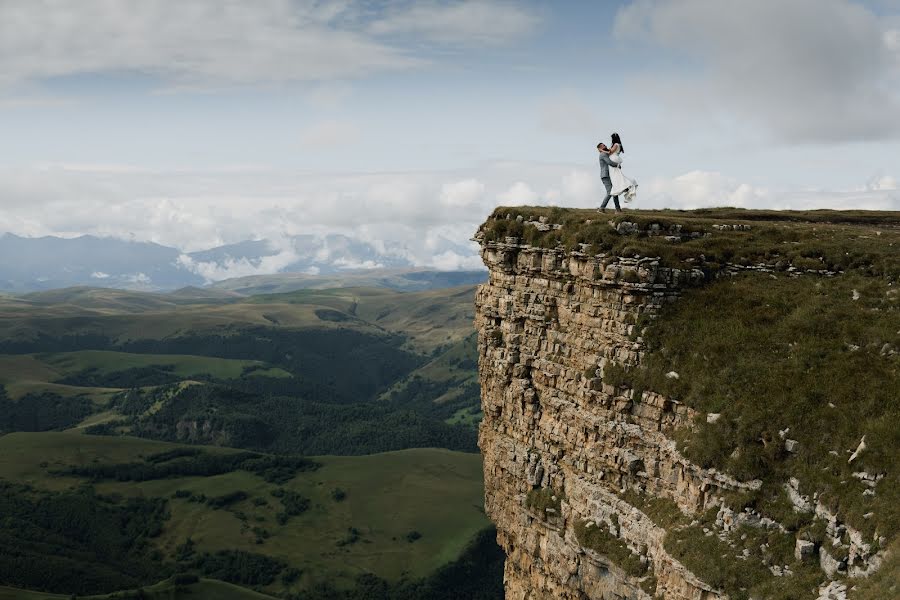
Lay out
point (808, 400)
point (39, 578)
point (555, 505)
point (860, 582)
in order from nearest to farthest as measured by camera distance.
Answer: point (860, 582) → point (808, 400) → point (555, 505) → point (39, 578)

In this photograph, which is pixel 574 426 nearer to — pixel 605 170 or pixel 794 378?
pixel 794 378

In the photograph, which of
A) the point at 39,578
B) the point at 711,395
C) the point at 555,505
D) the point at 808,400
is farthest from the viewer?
the point at 39,578

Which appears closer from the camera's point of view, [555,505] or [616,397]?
[616,397]

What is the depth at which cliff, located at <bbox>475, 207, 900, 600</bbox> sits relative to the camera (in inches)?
894

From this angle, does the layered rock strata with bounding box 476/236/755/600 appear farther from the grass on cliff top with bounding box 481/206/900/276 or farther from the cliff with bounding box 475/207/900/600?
the grass on cliff top with bounding box 481/206/900/276

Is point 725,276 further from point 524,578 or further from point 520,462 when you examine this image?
point 524,578

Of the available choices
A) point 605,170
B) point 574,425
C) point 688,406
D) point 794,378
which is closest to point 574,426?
point 574,425

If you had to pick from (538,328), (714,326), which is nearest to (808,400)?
(714,326)

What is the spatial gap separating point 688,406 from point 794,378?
3739 mm

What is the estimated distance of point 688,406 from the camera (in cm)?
2741

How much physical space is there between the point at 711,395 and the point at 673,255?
22.2 feet

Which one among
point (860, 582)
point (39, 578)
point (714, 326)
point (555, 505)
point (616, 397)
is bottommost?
point (39, 578)

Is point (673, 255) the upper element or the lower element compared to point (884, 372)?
upper

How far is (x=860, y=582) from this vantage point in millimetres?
20297
